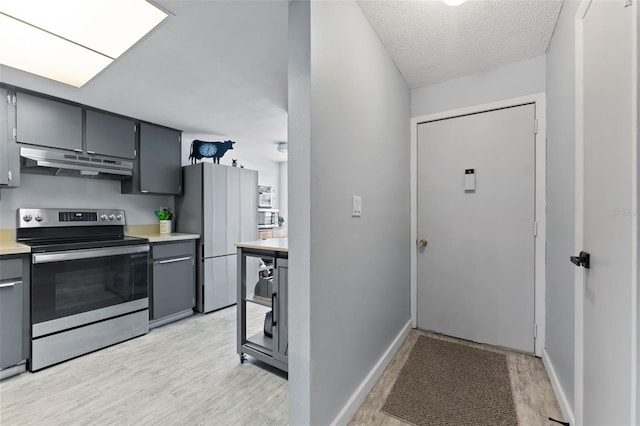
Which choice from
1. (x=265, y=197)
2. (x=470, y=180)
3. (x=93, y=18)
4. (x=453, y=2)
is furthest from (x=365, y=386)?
(x=265, y=197)

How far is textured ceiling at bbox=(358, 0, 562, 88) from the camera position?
5.41 feet

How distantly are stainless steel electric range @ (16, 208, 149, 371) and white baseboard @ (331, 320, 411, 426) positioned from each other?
88.3 inches

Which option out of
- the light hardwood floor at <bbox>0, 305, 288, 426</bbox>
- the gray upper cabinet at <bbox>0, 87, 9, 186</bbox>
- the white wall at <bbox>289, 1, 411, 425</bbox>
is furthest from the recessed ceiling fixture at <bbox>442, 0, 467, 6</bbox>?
the gray upper cabinet at <bbox>0, 87, 9, 186</bbox>

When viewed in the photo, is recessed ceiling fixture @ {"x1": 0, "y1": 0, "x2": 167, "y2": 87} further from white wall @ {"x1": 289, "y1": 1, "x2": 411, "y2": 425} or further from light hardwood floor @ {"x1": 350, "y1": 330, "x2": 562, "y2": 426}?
light hardwood floor @ {"x1": 350, "y1": 330, "x2": 562, "y2": 426}

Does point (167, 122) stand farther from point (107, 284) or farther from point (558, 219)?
point (558, 219)

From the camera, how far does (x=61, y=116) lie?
247cm

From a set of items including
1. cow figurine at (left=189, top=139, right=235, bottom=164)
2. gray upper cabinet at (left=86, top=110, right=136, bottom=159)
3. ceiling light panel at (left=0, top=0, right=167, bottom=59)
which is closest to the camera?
ceiling light panel at (left=0, top=0, right=167, bottom=59)

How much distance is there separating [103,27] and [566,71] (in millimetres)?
2689

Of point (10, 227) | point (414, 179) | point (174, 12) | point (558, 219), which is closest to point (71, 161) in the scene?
point (10, 227)

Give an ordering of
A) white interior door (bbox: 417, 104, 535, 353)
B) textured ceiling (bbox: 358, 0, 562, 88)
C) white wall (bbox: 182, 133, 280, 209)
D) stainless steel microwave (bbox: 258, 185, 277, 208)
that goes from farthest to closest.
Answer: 1. stainless steel microwave (bbox: 258, 185, 277, 208)
2. white wall (bbox: 182, 133, 280, 209)
3. white interior door (bbox: 417, 104, 535, 353)
4. textured ceiling (bbox: 358, 0, 562, 88)

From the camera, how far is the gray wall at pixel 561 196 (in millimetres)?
1493

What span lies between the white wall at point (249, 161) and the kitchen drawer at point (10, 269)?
7.21 ft

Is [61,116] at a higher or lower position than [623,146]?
higher

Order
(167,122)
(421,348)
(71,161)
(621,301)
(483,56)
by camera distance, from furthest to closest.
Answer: (167,122) → (71,161) → (421,348) → (483,56) → (621,301)
